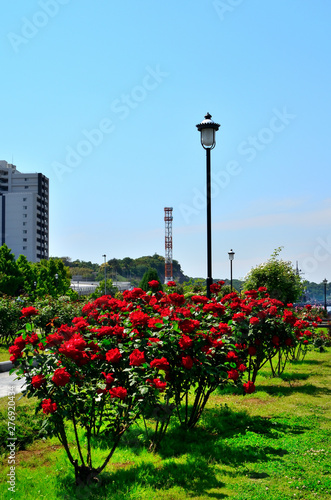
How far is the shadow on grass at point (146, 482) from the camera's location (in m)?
4.38

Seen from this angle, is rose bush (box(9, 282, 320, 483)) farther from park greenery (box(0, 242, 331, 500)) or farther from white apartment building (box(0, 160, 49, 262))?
white apartment building (box(0, 160, 49, 262))

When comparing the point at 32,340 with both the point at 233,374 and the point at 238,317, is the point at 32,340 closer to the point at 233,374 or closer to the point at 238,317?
the point at 233,374

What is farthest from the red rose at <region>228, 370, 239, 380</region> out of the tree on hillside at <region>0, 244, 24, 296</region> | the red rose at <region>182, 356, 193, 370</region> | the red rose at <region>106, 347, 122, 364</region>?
the tree on hillside at <region>0, 244, 24, 296</region>

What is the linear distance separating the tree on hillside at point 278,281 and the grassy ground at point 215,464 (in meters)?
12.7

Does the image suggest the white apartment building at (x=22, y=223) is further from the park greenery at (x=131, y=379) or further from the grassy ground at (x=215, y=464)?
the grassy ground at (x=215, y=464)

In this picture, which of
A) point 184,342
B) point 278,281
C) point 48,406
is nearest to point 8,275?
point 278,281

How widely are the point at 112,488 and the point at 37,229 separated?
103 meters

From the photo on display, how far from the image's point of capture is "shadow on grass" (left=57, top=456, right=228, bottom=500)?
14.4 feet

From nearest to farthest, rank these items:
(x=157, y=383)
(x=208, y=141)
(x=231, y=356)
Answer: (x=157, y=383) < (x=231, y=356) < (x=208, y=141)

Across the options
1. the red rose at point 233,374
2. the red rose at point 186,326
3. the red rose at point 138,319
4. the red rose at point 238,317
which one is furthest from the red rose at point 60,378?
the red rose at point 238,317

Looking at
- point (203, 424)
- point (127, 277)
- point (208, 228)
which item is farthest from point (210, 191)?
point (127, 277)

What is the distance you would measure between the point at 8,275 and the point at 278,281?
30032mm

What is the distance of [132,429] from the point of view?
623cm

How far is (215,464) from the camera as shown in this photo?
511 cm
